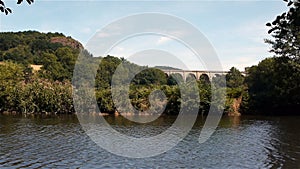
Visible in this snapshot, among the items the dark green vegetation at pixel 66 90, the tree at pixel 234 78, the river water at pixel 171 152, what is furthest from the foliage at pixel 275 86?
the tree at pixel 234 78

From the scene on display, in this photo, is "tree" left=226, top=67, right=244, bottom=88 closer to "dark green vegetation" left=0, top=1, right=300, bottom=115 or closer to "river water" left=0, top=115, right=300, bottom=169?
"dark green vegetation" left=0, top=1, right=300, bottom=115

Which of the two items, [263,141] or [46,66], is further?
[46,66]

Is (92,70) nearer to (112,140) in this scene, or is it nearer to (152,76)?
(152,76)

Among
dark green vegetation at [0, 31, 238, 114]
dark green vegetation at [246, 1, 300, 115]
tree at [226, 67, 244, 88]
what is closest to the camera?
dark green vegetation at [246, 1, 300, 115]

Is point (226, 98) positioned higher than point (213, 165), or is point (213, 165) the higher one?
point (226, 98)

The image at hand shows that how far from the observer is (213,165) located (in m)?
15.8

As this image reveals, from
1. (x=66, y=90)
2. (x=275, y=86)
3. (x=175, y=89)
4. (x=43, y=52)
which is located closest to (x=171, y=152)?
(x=275, y=86)

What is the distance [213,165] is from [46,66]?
2711 inches

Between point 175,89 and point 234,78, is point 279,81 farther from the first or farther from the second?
point 234,78

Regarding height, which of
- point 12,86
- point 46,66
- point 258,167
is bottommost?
point 258,167

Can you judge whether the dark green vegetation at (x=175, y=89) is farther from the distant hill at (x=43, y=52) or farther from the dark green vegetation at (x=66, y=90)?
the distant hill at (x=43, y=52)

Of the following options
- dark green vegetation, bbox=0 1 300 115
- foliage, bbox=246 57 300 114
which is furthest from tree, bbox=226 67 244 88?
foliage, bbox=246 57 300 114

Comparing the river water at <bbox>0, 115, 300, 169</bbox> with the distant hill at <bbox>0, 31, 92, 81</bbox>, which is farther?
the distant hill at <bbox>0, 31, 92, 81</bbox>

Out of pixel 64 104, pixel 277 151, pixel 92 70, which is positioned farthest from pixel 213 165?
pixel 92 70
